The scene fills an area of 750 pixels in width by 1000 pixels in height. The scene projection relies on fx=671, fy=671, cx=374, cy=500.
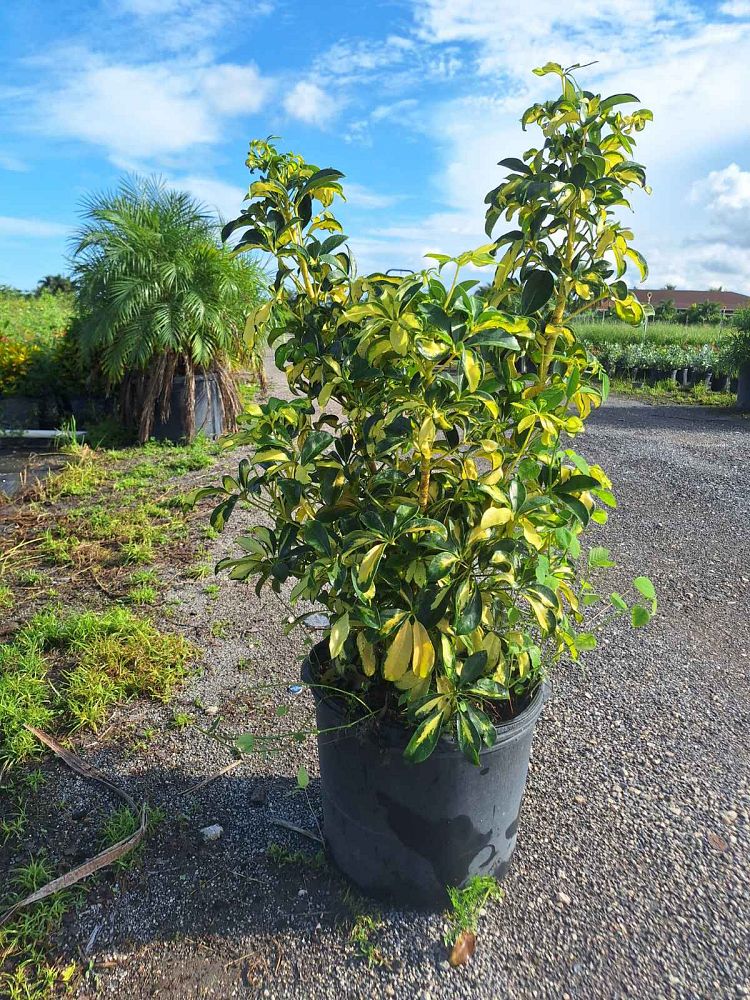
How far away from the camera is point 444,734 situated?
4.68 ft

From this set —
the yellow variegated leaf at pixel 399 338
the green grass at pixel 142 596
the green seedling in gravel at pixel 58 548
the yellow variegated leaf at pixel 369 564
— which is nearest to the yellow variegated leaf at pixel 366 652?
the yellow variegated leaf at pixel 369 564

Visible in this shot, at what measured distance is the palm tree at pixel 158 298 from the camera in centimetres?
542

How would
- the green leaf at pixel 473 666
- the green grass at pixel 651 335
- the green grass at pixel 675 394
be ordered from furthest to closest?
the green grass at pixel 651 335
the green grass at pixel 675 394
the green leaf at pixel 473 666

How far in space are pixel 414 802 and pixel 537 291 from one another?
1.11 metres

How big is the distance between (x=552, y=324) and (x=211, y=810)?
156cm

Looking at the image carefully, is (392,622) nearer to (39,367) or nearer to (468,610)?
(468,610)

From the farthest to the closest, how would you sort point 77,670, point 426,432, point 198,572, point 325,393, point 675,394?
1. point 675,394
2. point 198,572
3. point 77,670
4. point 325,393
5. point 426,432

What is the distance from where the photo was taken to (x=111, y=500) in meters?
4.39

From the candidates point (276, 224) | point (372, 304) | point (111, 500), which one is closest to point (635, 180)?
point (372, 304)

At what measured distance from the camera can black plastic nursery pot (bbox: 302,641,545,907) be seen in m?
1.46

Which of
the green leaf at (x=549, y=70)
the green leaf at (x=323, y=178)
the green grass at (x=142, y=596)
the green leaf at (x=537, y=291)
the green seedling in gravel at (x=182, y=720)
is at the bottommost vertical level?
the green seedling in gravel at (x=182, y=720)

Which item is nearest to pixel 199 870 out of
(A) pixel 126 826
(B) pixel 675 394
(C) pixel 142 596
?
(A) pixel 126 826

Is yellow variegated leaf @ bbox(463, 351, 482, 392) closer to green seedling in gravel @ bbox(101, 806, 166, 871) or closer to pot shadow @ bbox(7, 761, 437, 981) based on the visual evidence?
pot shadow @ bbox(7, 761, 437, 981)

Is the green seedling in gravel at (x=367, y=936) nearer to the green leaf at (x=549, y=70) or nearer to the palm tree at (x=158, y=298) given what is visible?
the green leaf at (x=549, y=70)
